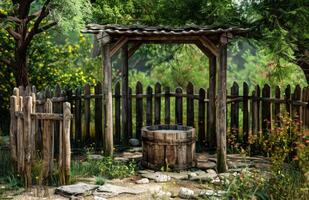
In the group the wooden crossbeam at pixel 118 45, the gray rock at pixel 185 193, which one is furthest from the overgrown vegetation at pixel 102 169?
the wooden crossbeam at pixel 118 45

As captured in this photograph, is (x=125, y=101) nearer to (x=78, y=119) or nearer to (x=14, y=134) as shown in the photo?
(x=78, y=119)

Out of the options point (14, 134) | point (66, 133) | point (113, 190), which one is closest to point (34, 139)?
point (14, 134)

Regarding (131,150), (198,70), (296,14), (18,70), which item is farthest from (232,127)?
(198,70)

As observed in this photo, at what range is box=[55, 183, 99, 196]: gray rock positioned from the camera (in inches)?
295

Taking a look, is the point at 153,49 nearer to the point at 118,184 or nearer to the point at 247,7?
the point at 247,7

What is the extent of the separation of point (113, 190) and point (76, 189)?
603 millimetres

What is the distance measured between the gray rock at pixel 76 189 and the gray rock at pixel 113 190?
0.46 ft

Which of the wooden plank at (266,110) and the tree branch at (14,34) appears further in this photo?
the tree branch at (14,34)

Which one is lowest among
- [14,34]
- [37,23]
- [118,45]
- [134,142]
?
[134,142]

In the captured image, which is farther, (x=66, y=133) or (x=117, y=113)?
(x=117, y=113)

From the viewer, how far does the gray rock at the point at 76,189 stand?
7.51 metres

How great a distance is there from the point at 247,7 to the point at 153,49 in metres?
5.13

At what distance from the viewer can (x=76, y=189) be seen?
7617 mm

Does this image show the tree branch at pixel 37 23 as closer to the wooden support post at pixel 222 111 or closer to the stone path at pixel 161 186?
the stone path at pixel 161 186
